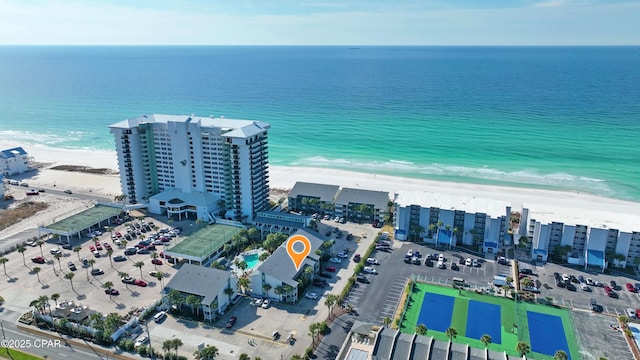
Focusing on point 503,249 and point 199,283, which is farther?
point 503,249

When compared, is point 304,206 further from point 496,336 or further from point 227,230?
point 496,336

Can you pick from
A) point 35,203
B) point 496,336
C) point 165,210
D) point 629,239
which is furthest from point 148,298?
point 629,239

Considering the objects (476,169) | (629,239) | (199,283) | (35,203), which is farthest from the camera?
(476,169)

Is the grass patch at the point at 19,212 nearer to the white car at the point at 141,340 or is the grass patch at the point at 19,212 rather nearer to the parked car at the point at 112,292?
the parked car at the point at 112,292

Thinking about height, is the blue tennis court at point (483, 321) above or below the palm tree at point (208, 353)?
below

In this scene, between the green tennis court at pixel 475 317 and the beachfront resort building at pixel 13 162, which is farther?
the beachfront resort building at pixel 13 162

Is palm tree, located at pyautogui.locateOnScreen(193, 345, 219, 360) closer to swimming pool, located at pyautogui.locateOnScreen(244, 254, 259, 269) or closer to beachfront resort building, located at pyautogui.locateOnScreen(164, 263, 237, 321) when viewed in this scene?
beachfront resort building, located at pyautogui.locateOnScreen(164, 263, 237, 321)

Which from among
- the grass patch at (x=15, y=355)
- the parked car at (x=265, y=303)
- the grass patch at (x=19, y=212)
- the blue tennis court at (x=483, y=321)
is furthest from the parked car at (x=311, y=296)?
the grass patch at (x=19, y=212)

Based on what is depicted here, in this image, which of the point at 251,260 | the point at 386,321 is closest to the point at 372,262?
the point at 386,321
